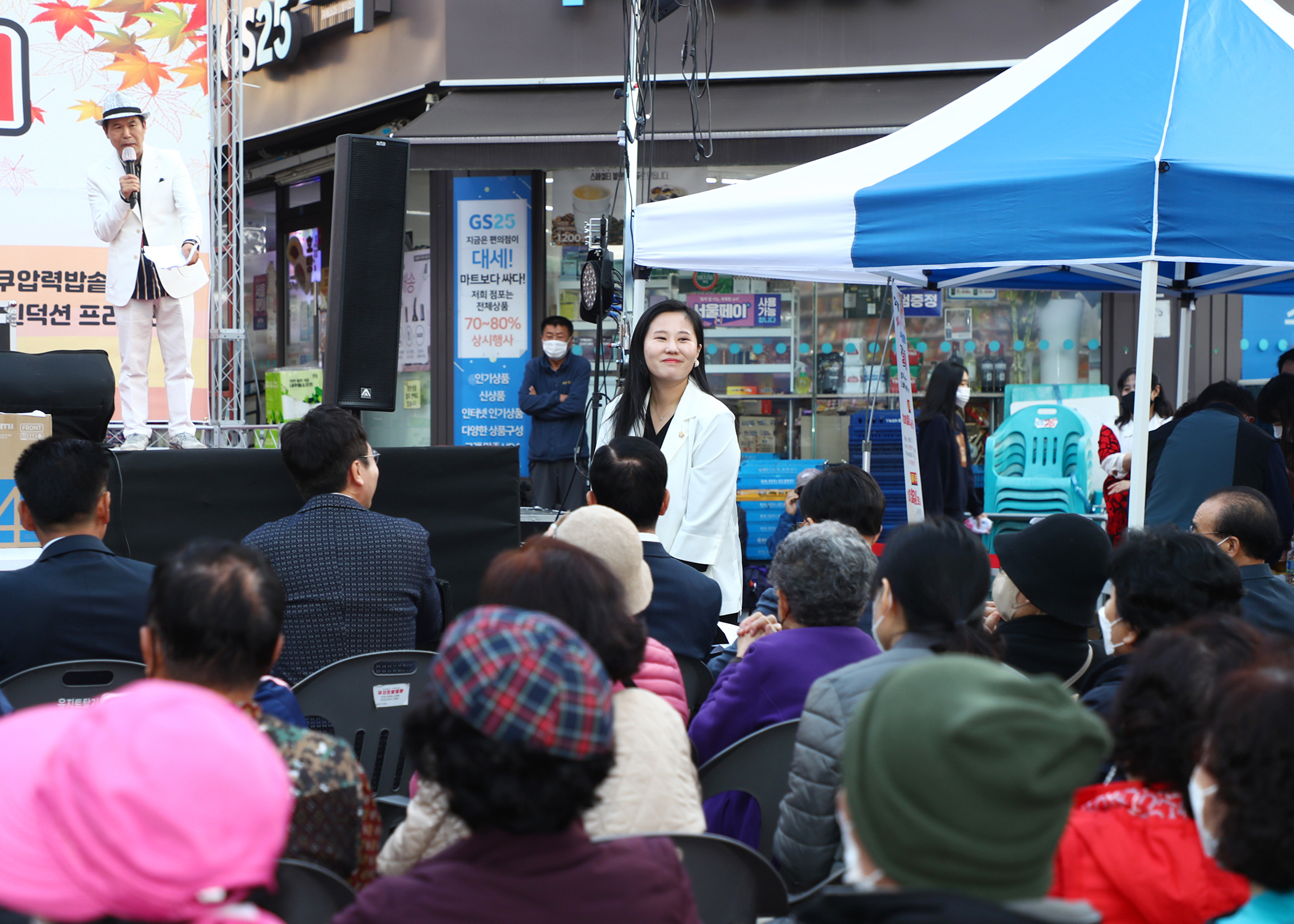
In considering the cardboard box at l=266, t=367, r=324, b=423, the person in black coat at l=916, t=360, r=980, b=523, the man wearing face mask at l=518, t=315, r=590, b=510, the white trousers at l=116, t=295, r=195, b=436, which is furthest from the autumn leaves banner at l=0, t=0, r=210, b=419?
the person in black coat at l=916, t=360, r=980, b=523

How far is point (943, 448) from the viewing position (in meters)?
6.68

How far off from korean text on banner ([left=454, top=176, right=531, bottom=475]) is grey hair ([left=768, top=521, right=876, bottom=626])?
23.0 ft

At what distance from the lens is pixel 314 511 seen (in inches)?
116

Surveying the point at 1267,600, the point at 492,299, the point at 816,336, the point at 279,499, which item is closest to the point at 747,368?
the point at 816,336

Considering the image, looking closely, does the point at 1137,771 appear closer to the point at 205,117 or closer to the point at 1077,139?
the point at 1077,139

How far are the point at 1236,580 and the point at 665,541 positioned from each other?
2.02m

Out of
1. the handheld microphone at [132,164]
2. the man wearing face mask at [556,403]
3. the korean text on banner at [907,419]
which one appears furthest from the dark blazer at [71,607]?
the man wearing face mask at [556,403]

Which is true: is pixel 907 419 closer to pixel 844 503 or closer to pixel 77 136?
pixel 844 503

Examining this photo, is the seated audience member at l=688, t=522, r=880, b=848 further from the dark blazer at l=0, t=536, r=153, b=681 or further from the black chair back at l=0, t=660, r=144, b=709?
the dark blazer at l=0, t=536, r=153, b=681

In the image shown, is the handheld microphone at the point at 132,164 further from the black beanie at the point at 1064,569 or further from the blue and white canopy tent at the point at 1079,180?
the black beanie at the point at 1064,569

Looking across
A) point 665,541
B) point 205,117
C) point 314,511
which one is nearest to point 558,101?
point 205,117

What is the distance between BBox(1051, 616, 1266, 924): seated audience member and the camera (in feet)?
5.04

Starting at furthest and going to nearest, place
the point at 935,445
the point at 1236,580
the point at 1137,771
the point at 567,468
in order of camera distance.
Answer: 1. the point at 567,468
2. the point at 935,445
3. the point at 1236,580
4. the point at 1137,771

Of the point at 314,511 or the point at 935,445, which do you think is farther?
the point at 935,445
